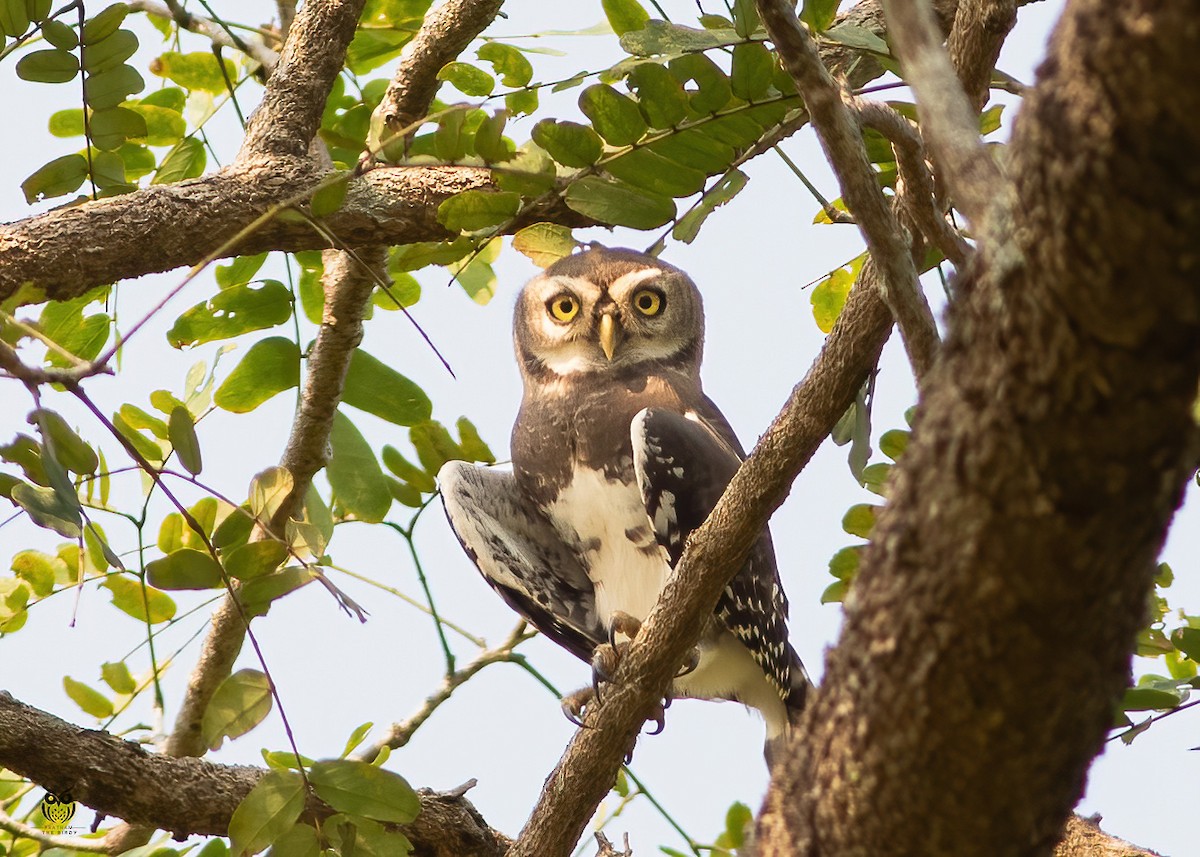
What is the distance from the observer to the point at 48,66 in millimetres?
3197

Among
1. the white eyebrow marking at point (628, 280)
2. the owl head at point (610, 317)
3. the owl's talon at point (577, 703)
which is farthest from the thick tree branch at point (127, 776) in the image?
the white eyebrow marking at point (628, 280)

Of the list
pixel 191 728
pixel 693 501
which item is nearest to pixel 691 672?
pixel 693 501

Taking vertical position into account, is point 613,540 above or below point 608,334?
below

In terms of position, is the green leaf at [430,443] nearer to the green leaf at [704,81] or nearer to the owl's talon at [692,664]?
the owl's talon at [692,664]

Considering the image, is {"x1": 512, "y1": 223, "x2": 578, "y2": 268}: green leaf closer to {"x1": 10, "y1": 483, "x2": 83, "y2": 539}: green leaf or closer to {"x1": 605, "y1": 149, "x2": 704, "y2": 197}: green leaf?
{"x1": 605, "y1": 149, "x2": 704, "y2": 197}: green leaf

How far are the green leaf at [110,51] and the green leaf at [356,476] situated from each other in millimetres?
1342

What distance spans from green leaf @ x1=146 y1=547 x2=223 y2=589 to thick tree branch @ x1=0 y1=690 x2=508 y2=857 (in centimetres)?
44

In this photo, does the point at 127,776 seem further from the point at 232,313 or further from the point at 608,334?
the point at 608,334

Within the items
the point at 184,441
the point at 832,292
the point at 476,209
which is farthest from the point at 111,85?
the point at 832,292

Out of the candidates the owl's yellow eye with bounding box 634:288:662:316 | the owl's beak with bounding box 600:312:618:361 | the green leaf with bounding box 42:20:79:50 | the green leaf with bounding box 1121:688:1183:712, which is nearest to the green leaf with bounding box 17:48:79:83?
the green leaf with bounding box 42:20:79:50

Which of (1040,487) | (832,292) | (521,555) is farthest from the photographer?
(521,555)

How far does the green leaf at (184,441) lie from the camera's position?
269 cm

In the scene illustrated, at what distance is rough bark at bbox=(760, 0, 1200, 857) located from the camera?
3.55 feet

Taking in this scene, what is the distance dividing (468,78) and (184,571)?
5.10ft
